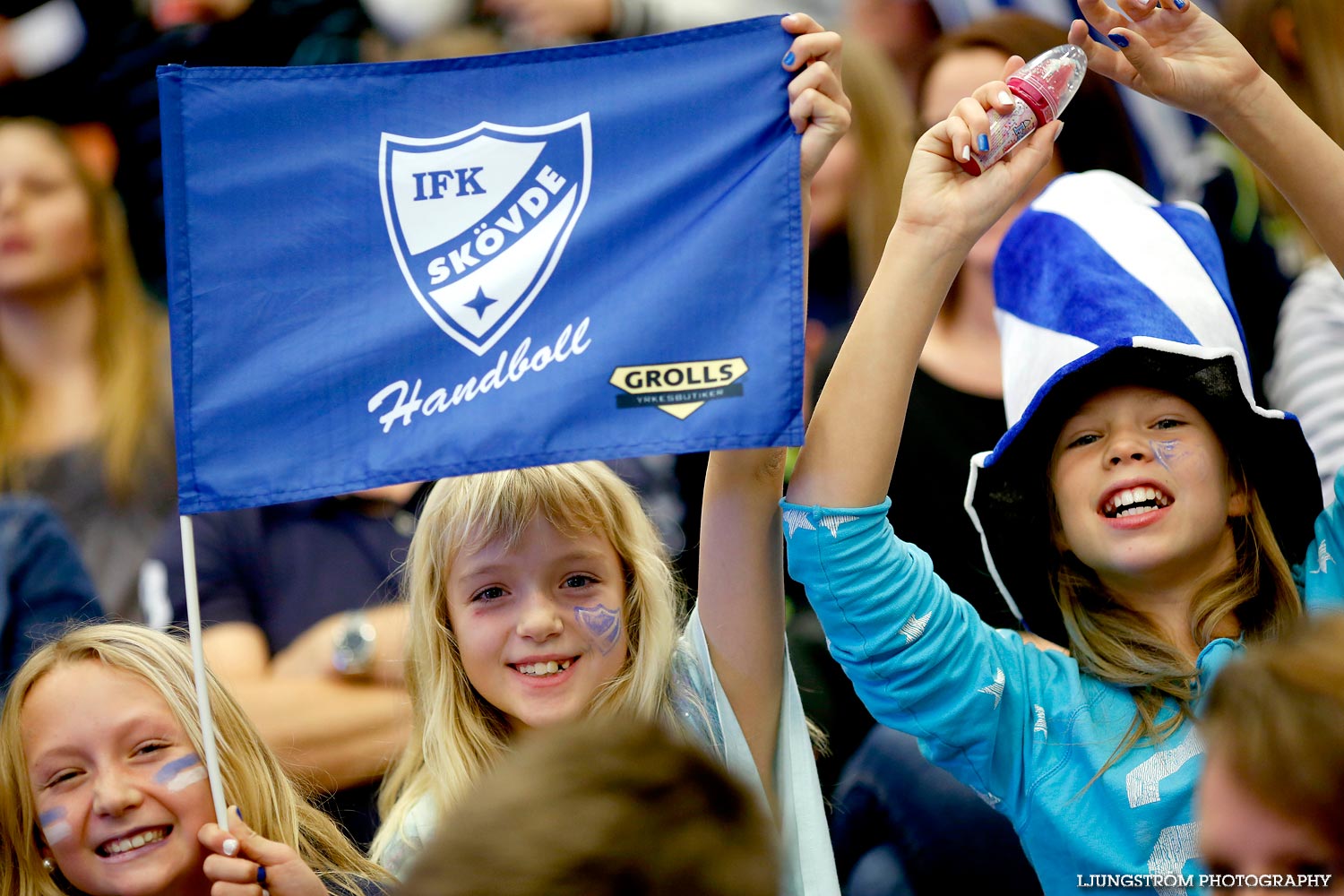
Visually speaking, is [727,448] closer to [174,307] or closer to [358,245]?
[358,245]

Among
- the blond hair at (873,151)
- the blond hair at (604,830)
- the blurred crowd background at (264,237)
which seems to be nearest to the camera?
→ the blond hair at (604,830)

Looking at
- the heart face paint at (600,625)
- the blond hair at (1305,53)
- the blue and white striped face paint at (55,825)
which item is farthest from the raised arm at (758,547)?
the blond hair at (1305,53)

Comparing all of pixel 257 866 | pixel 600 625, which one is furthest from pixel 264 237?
pixel 257 866

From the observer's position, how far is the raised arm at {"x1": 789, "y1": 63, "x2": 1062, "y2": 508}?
6.99 feet

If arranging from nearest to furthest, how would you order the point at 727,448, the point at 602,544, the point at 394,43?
the point at 727,448
the point at 602,544
the point at 394,43

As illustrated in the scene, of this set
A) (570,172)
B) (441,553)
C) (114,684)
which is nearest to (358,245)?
(570,172)

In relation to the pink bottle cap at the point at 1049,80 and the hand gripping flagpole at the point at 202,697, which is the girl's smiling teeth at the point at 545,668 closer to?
the hand gripping flagpole at the point at 202,697

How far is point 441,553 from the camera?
2611 millimetres

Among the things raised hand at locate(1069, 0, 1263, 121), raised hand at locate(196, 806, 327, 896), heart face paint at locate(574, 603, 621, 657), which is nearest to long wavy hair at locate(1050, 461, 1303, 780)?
raised hand at locate(1069, 0, 1263, 121)

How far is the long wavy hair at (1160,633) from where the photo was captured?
2.21 metres

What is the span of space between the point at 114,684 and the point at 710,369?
1.09 meters

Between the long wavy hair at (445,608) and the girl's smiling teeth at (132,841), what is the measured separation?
39cm

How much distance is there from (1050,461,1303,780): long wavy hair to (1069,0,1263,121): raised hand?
581 millimetres

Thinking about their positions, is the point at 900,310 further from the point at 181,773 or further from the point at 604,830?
the point at 181,773
